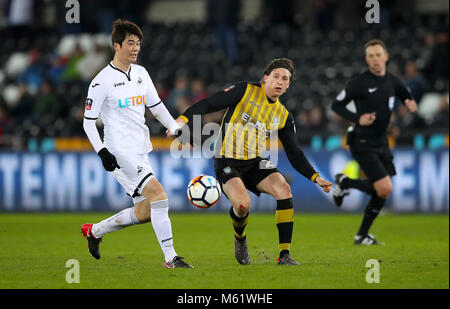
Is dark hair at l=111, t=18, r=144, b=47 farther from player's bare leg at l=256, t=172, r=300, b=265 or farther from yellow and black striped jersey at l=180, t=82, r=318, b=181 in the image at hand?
player's bare leg at l=256, t=172, r=300, b=265

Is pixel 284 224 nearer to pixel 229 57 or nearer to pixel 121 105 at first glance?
pixel 121 105

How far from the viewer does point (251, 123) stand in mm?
8508

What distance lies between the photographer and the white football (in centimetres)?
833

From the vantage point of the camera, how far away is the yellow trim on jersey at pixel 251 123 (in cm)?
846

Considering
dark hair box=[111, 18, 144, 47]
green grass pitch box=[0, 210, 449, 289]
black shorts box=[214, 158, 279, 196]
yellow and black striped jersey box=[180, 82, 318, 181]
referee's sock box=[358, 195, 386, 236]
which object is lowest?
green grass pitch box=[0, 210, 449, 289]

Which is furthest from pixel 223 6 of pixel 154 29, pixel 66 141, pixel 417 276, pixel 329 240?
pixel 417 276

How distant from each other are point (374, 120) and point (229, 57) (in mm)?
9215

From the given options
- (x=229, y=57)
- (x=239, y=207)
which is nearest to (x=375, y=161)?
(x=239, y=207)

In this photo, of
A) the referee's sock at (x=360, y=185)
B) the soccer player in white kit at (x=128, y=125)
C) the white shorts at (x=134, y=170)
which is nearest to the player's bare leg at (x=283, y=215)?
the soccer player in white kit at (x=128, y=125)

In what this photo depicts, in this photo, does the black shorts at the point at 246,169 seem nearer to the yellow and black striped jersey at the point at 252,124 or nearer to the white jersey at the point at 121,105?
the yellow and black striped jersey at the point at 252,124

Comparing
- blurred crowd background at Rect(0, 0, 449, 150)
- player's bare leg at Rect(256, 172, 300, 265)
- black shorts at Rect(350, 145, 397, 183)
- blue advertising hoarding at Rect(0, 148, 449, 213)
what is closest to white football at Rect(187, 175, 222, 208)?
player's bare leg at Rect(256, 172, 300, 265)

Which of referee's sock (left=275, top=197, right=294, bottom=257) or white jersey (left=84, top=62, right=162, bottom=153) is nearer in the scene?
white jersey (left=84, top=62, right=162, bottom=153)

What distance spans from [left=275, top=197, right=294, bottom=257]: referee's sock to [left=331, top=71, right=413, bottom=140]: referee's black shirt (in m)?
2.83

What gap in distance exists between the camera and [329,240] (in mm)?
10984
